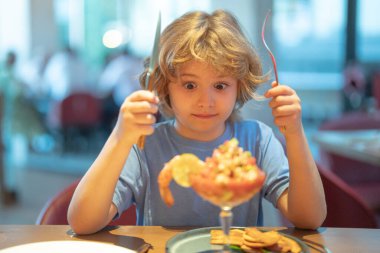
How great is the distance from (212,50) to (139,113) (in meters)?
0.33

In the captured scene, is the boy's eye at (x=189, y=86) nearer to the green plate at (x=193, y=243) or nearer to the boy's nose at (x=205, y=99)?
the boy's nose at (x=205, y=99)

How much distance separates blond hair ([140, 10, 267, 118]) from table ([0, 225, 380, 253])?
38cm

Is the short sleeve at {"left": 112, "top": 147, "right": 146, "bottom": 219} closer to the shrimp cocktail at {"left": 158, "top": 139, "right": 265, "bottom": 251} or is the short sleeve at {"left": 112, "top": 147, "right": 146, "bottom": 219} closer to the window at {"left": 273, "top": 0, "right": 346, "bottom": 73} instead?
the shrimp cocktail at {"left": 158, "top": 139, "right": 265, "bottom": 251}

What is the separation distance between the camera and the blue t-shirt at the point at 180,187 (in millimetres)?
1294

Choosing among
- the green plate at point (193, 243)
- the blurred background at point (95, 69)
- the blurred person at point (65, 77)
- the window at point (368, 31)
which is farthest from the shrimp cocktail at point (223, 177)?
the blurred person at point (65, 77)

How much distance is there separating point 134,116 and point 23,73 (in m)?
7.33

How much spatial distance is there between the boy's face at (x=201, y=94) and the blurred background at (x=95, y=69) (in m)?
→ 2.10

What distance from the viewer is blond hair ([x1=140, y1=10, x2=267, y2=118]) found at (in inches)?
47.1

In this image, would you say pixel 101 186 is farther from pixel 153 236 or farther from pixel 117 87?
pixel 117 87

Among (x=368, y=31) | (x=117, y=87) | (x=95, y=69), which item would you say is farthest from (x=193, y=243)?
(x=95, y=69)

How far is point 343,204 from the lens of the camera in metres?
1.58

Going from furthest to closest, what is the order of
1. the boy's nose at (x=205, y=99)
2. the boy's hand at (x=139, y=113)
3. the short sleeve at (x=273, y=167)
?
the short sleeve at (x=273, y=167) → the boy's nose at (x=205, y=99) → the boy's hand at (x=139, y=113)

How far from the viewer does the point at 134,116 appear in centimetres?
94

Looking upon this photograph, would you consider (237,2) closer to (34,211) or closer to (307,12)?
(34,211)
